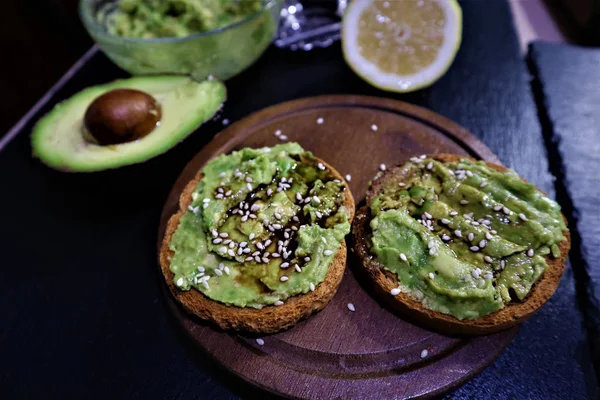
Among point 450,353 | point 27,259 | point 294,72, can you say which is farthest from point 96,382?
point 294,72

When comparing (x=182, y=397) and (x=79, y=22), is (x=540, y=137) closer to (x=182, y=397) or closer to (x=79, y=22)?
(x=182, y=397)

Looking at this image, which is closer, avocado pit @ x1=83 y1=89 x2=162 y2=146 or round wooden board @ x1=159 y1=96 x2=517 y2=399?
round wooden board @ x1=159 y1=96 x2=517 y2=399

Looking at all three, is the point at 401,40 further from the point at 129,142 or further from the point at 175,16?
the point at 129,142

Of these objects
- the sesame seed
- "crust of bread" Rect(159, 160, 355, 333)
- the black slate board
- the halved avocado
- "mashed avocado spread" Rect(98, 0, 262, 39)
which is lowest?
the black slate board

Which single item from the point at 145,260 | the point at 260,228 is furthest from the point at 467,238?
the point at 145,260

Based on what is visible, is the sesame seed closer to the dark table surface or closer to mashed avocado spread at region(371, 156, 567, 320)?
mashed avocado spread at region(371, 156, 567, 320)

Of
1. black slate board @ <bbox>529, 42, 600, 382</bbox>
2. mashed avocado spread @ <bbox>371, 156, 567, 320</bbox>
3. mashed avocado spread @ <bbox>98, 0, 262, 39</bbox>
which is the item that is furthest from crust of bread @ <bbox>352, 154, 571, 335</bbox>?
mashed avocado spread @ <bbox>98, 0, 262, 39</bbox>
